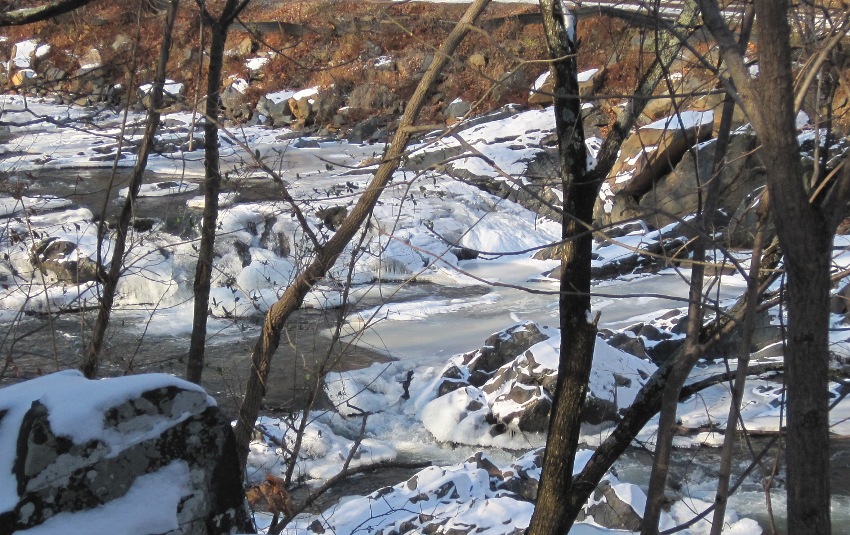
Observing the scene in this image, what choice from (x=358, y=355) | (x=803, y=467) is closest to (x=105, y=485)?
(x=803, y=467)

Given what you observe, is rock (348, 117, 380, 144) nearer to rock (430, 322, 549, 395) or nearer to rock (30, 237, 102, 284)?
rock (30, 237, 102, 284)

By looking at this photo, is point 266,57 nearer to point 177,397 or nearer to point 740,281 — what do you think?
point 740,281

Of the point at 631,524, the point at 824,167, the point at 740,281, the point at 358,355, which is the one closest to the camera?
the point at 824,167

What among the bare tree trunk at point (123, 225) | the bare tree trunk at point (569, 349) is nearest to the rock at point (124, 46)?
the bare tree trunk at point (123, 225)

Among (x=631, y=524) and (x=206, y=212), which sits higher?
(x=206, y=212)

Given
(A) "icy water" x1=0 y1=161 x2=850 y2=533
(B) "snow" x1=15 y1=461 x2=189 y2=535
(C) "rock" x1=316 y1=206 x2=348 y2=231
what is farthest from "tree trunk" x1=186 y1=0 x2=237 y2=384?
(C) "rock" x1=316 y1=206 x2=348 y2=231

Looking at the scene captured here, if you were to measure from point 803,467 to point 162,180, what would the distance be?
1718 centimetres

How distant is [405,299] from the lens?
13125 mm

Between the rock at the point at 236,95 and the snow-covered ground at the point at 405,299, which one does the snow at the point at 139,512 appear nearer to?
the snow-covered ground at the point at 405,299

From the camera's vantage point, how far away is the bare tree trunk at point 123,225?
5258mm

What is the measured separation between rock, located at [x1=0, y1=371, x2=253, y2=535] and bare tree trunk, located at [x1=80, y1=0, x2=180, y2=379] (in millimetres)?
2521

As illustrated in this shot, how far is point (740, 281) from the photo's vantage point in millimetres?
12570

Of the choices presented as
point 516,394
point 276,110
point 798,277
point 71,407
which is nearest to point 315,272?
point 71,407

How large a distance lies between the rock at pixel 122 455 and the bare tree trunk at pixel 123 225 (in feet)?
8.27
